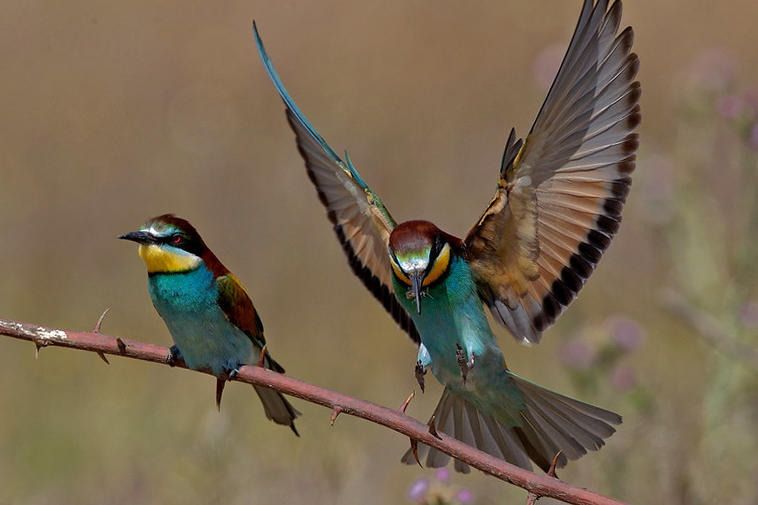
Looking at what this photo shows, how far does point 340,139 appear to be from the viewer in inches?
252

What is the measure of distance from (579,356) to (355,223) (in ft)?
2.68

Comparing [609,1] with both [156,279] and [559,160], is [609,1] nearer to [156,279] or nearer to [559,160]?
[559,160]

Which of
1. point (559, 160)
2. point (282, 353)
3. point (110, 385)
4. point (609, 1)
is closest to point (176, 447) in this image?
point (110, 385)

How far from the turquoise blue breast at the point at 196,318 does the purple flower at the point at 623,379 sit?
1212 mm

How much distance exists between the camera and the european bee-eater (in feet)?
6.91

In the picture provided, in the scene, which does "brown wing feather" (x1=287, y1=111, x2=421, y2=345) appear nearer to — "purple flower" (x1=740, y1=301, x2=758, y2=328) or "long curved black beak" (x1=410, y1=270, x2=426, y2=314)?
"long curved black beak" (x1=410, y1=270, x2=426, y2=314)

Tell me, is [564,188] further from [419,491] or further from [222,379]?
[222,379]

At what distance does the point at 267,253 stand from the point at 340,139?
1.21m

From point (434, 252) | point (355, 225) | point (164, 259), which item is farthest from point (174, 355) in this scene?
point (355, 225)

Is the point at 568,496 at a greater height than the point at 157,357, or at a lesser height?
greater

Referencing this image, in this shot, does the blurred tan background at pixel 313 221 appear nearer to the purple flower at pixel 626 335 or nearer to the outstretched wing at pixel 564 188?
the purple flower at pixel 626 335

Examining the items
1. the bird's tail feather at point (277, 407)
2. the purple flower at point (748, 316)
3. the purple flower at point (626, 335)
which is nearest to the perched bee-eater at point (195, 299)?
the bird's tail feather at point (277, 407)

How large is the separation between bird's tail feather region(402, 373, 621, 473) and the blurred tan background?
0.13 metres

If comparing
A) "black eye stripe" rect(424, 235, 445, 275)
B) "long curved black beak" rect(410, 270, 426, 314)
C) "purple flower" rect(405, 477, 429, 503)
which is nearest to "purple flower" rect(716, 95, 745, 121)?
"black eye stripe" rect(424, 235, 445, 275)
